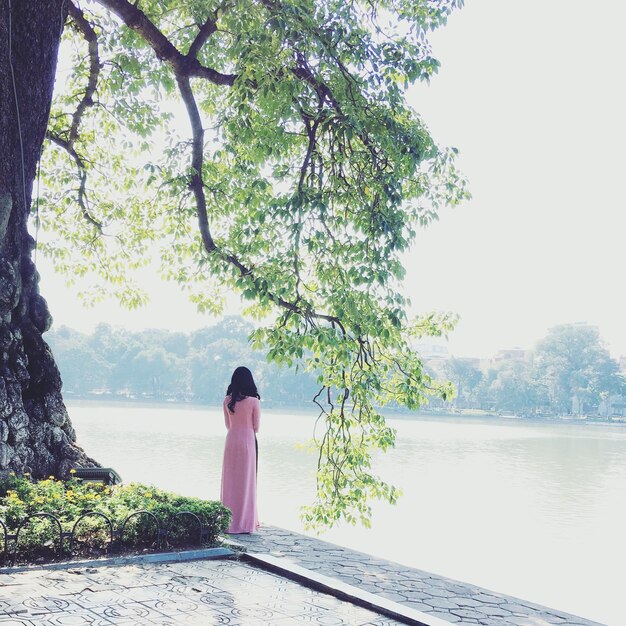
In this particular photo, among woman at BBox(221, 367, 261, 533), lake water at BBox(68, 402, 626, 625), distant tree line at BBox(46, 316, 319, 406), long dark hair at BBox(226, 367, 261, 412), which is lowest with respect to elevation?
lake water at BBox(68, 402, 626, 625)

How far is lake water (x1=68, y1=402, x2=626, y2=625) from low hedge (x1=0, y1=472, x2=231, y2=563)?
10.0 ft

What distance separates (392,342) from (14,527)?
4385 millimetres

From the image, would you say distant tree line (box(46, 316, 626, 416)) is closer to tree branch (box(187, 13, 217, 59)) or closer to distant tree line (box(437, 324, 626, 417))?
distant tree line (box(437, 324, 626, 417))

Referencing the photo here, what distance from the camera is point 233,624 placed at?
4402 mm

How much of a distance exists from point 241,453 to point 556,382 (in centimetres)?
7356

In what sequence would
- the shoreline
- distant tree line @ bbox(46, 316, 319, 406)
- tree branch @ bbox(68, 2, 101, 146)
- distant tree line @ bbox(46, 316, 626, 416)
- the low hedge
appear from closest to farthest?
the low hedge, tree branch @ bbox(68, 2, 101, 146), the shoreline, distant tree line @ bbox(46, 316, 626, 416), distant tree line @ bbox(46, 316, 319, 406)

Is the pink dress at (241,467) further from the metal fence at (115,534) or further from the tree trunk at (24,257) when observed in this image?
the tree trunk at (24,257)

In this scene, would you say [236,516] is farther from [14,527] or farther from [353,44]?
[353,44]

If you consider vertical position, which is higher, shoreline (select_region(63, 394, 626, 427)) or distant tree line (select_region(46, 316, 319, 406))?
distant tree line (select_region(46, 316, 319, 406))

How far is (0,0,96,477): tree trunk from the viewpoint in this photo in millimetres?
7309

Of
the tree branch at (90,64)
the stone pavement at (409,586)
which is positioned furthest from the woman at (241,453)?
the tree branch at (90,64)

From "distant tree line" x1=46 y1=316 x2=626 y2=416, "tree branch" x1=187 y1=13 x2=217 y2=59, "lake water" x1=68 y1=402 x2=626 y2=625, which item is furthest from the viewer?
"distant tree line" x1=46 y1=316 x2=626 y2=416

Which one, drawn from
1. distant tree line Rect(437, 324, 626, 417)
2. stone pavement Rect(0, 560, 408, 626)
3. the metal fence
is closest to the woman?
the metal fence

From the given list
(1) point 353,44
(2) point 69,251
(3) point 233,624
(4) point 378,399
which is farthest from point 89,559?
(2) point 69,251
